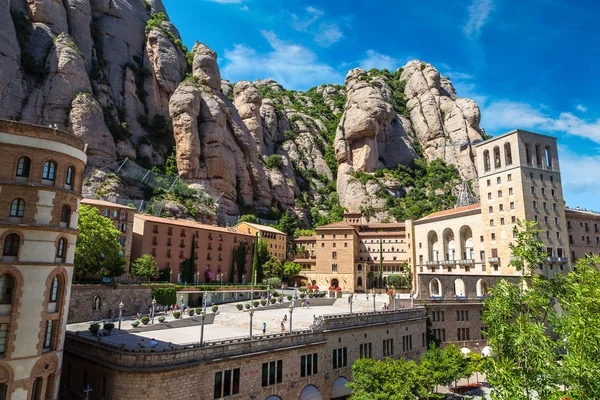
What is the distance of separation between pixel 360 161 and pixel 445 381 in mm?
76812

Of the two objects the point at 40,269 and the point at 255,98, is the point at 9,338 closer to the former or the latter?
the point at 40,269

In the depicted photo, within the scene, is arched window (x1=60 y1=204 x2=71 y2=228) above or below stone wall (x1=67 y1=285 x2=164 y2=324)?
above

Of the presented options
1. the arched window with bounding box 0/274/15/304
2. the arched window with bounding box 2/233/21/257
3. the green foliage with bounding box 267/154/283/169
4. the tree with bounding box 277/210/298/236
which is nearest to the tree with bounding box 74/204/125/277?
the arched window with bounding box 2/233/21/257

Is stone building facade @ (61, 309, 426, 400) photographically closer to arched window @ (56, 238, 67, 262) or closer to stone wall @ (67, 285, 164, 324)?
arched window @ (56, 238, 67, 262)

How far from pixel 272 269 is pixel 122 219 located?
28.1m

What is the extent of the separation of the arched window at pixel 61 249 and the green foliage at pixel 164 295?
24306 millimetres

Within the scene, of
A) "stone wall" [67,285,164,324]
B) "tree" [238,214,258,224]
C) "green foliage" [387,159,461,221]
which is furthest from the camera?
"green foliage" [387,159,461,221]

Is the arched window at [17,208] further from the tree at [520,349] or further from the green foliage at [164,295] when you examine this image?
the green foliage at [164,295]

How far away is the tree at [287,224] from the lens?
9004 centimetres

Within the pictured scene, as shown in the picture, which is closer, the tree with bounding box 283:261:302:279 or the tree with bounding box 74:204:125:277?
the tree with bounding box 74:204:125:277

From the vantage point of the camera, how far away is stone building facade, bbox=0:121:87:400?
19.3 metres

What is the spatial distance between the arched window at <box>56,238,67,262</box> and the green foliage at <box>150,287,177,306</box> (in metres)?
24.3

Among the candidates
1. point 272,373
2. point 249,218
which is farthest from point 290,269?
point 272,373

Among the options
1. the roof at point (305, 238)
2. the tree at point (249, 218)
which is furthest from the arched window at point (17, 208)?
the roof at point (305, 238)
